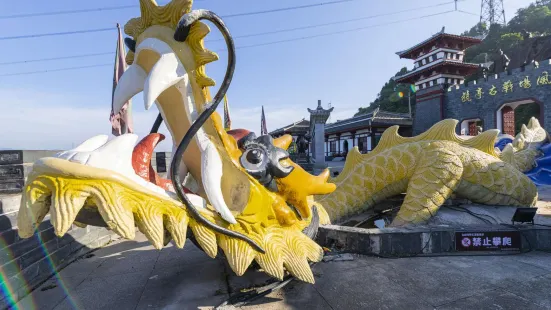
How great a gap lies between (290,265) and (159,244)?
110cm

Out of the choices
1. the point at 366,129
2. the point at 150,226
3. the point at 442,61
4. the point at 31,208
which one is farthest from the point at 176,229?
the point at 366,129

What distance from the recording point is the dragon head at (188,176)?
1755mm

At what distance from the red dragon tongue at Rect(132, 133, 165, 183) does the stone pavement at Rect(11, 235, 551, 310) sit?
3.77 feet

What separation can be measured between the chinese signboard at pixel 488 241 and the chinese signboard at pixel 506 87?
14764 mm

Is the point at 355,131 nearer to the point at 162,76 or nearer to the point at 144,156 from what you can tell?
the point at 144,156

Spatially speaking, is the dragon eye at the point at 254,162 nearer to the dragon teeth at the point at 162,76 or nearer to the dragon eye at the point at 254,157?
the dragon eye at the point at 254,157

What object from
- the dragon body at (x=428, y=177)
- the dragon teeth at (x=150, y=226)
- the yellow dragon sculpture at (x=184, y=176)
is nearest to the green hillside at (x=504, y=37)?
the dragon body at (x=428, y=177)

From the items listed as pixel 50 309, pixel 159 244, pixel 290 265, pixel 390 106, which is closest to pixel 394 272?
pixel 290 265

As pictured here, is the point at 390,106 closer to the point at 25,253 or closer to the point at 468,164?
the point at 468,164

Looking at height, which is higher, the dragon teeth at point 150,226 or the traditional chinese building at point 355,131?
the traditional chinese building at point 355,131

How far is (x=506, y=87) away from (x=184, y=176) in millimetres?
18684

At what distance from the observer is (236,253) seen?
2.30 m

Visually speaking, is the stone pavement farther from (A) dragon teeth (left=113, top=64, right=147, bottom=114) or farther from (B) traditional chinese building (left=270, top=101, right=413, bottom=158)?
(B) traditional chinese building (left=270, top=101, right=413, bottom=158)

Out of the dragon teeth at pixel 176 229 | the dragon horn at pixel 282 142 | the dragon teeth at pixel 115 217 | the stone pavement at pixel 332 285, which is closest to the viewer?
the dragon teeth at pixel 115 217
